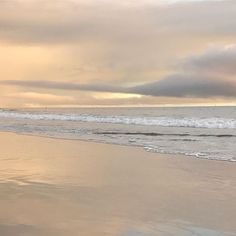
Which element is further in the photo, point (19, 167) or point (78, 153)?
point (78, 153)

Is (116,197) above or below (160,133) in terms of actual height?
below

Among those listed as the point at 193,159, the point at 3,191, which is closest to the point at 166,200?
the point at 3,191

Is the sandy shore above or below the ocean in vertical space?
below

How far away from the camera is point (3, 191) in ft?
24.6

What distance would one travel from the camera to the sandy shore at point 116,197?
18.1ft

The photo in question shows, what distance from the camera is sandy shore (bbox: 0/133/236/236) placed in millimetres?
5516

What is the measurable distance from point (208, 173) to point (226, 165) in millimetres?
1635

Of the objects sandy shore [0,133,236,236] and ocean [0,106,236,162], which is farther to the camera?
ocean [0,106,236,162]

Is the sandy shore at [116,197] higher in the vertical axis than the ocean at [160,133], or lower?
lower

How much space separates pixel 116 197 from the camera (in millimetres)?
7223

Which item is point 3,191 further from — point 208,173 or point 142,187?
point 208,173

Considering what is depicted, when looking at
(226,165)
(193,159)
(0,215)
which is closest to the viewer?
(0,215)

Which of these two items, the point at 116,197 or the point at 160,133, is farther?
the point at 160,133

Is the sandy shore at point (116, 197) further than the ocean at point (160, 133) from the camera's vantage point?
No
